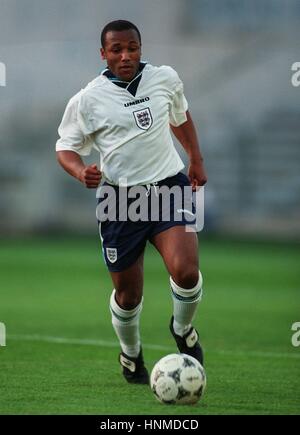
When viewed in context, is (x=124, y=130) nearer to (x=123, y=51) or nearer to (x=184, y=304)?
(x=123, y=51)

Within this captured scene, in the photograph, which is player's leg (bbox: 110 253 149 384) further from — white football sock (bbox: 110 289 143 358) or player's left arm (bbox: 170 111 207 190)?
player's left arm (bbox: 170 111 207 190)

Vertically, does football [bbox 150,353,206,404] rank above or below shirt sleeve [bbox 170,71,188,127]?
below

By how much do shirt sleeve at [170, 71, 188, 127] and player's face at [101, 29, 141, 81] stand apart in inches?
16.6

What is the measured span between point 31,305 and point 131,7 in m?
18.9

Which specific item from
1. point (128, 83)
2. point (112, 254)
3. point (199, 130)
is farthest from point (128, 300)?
point (199, 130)

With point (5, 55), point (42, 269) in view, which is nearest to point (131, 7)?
point (5, 55)

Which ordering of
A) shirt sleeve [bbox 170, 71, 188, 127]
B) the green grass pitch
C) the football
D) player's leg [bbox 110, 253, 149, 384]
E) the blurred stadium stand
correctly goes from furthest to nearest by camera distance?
the blurred stadium stand < shirt sleeve [bbox 170, 71, 188, 127] < player's leg [bbox 110, 253, 149, 384] < the green grass pitch < the football

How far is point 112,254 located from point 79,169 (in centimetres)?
66

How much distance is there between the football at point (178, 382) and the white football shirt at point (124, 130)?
53.1 inches

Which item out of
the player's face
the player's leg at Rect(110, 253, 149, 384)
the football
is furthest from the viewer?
the player's leg at Rect(110, 253, 149, 384)

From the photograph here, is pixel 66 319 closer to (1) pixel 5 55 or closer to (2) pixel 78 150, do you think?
(2) pixel 78 150

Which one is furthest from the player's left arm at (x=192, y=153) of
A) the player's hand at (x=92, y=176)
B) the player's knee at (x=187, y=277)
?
the player's hand at (x=92, y=176)

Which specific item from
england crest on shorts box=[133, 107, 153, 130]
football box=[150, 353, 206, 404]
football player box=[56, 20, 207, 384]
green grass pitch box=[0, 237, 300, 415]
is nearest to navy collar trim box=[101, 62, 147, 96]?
football player box=[56, 20, 207, 384]

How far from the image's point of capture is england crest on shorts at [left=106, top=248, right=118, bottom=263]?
7191 mm
